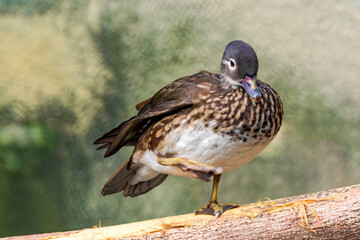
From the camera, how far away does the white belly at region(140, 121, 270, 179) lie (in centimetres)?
151

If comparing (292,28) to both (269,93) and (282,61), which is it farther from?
(269,93)

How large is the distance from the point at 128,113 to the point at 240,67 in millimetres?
1073

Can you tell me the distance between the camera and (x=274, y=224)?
1.49 m

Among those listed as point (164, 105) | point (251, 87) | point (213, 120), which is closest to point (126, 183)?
point (164, 105)

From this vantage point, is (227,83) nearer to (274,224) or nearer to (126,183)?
(274,224)

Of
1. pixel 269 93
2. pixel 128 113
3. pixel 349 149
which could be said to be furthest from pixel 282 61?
pixel 269 93

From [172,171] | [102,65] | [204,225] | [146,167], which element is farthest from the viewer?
[102,65]

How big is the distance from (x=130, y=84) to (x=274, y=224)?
1207 millimetres

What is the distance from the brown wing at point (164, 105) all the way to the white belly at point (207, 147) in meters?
0.08

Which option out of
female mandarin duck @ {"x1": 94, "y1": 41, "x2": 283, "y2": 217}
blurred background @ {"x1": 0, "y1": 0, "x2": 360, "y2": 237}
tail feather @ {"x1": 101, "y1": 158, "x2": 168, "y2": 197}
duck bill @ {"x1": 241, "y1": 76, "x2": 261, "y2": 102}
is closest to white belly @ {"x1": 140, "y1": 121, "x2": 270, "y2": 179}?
female mandarin duck @ {"x1": 94, "y1": 41, "x2": 283, "y2": 217}

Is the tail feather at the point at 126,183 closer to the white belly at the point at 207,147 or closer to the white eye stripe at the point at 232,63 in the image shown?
the white belly at the point at 207,147

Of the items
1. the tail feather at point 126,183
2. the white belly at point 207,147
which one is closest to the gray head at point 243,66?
the white belly at point 207,147

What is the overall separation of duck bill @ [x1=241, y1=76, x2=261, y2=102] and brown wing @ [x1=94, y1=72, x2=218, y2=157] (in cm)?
11

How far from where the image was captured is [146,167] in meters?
1.78
